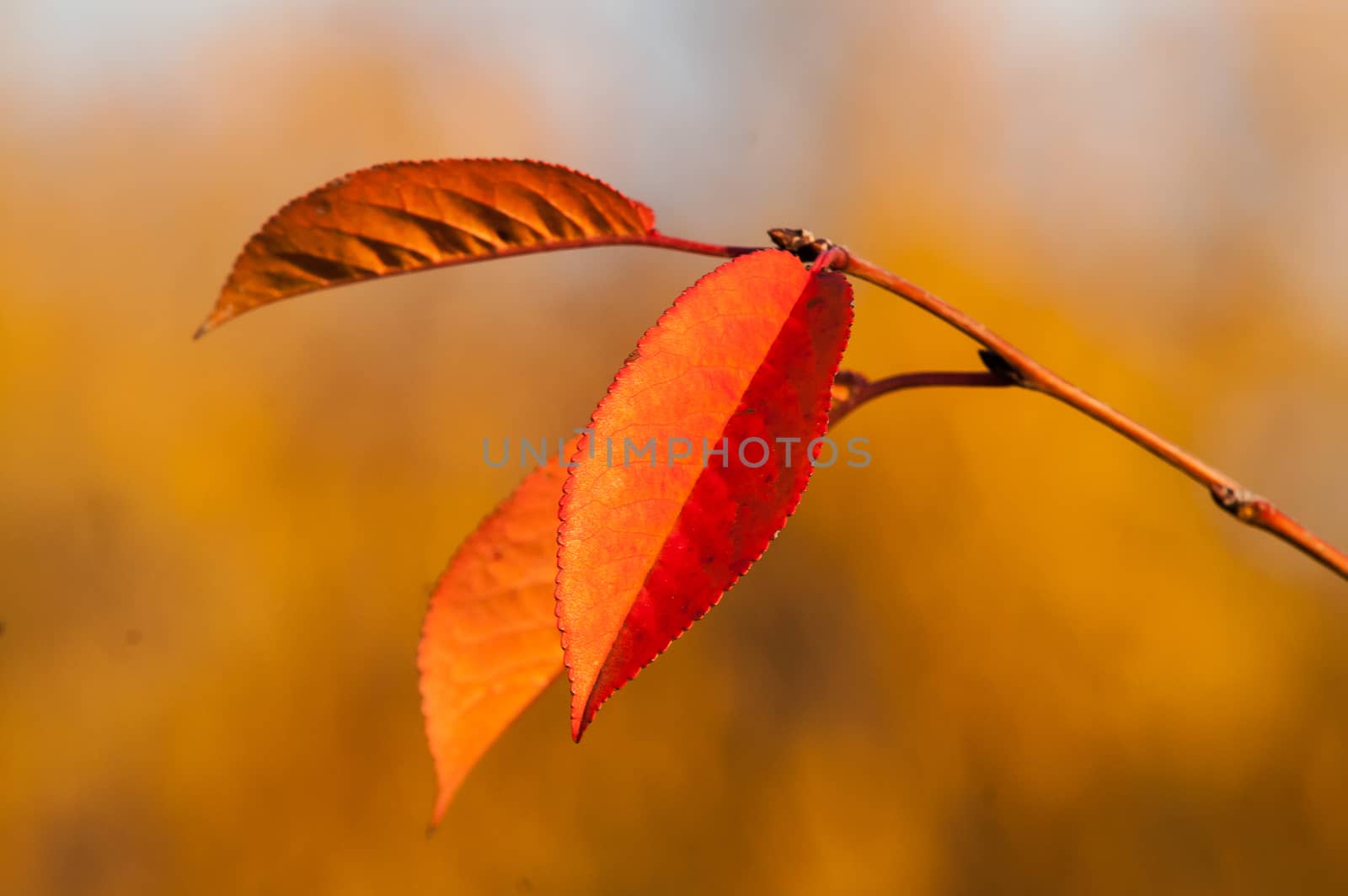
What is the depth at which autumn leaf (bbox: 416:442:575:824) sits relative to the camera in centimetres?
66

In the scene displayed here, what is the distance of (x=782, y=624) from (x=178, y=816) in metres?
4.62

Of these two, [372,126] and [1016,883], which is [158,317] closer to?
[372,126]

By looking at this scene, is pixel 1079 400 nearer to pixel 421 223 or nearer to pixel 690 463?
pixel 690 463

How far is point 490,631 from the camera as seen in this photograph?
0.69 meters

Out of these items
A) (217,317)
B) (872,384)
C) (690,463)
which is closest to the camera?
(690,463)

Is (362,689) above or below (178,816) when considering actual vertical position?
above

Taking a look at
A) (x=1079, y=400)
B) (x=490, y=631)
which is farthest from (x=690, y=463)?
(x=490, y=631)

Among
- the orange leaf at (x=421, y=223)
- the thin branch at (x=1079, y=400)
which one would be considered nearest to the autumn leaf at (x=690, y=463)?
the thin branch at (x=1079, y=400)

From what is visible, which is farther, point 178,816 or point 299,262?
point 178,816

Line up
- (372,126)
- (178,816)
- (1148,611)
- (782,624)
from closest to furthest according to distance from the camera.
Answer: (1148,611) < (178,816) < (782,624) < (372,126)

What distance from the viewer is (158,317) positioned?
27.2 feet

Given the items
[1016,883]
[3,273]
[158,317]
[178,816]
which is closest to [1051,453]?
[1016,883]

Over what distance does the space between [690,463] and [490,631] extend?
0.34 metres

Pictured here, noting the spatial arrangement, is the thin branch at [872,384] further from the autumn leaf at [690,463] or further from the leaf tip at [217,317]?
the leaf tip at [217,317]
